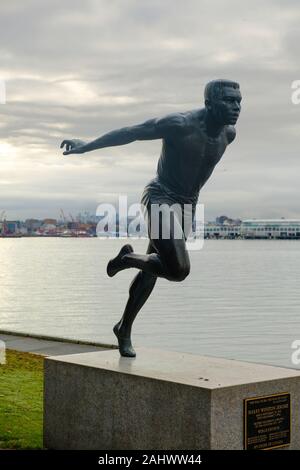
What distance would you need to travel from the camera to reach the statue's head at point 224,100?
26.7 ft

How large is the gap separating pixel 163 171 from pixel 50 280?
45.7m

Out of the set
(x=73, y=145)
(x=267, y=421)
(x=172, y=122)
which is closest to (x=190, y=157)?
(x=172, y=122)

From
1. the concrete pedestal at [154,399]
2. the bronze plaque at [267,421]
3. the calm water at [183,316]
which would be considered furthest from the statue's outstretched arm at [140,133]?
the calm water at [183,316]

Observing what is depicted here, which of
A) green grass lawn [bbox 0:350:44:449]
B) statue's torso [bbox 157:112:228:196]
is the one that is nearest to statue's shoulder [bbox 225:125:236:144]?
statue's torso [bbox 157:112:228:196]

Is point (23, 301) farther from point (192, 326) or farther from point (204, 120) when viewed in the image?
point (204, 120)

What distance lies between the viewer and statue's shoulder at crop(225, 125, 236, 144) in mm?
8666

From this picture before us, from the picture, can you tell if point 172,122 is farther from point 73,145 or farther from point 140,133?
point 73,145

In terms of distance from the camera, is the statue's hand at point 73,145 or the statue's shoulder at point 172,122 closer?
the statue's shoulder at point 172,122

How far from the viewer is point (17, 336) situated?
18.2m

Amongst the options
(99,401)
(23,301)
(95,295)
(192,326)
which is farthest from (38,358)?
(95,295)

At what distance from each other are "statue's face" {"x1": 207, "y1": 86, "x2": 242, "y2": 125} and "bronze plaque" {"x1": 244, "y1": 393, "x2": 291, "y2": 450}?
2742 millimetres

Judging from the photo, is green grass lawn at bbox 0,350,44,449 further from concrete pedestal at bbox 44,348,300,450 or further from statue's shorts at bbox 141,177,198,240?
statue's shorts at bbox 141,177,198,240

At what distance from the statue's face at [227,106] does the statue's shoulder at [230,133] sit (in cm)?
43

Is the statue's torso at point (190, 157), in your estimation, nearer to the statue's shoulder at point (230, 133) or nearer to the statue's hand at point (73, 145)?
the statue's shoulder at point (230, 133)
